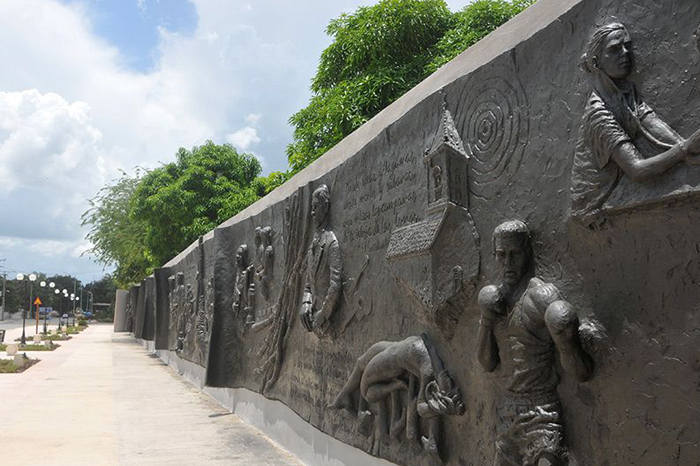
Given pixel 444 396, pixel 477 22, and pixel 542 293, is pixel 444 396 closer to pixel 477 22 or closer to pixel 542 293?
pixel 542 293

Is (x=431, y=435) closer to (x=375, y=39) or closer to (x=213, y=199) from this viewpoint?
(x=375, y=39)

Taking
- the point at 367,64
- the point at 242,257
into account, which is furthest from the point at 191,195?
the point at 242,257

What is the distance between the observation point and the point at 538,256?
2.94 m

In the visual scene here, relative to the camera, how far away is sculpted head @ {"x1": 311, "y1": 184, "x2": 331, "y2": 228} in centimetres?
573

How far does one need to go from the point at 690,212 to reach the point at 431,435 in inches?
80.0

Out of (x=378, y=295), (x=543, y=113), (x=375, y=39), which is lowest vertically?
(x=378, y=295)

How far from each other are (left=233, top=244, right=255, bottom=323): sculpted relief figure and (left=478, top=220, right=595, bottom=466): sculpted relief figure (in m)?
5.77

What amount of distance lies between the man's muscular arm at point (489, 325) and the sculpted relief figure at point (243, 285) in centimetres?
568

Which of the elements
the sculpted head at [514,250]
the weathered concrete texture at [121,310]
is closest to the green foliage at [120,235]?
the weathered concrete texture at [121,310]

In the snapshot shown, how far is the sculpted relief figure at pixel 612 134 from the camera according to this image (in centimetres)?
233

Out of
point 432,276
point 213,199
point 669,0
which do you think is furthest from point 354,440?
point 213,199

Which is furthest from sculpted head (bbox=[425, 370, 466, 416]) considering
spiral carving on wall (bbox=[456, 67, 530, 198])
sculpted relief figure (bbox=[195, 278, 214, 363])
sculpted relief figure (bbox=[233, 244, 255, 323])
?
sculpted relief figure (bbox=[195, 278, 214, 363])

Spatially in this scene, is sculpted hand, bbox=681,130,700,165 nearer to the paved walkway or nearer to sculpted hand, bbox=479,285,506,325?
sculpted hand, bbox=479,285,506,325

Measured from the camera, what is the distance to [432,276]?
144 inches
